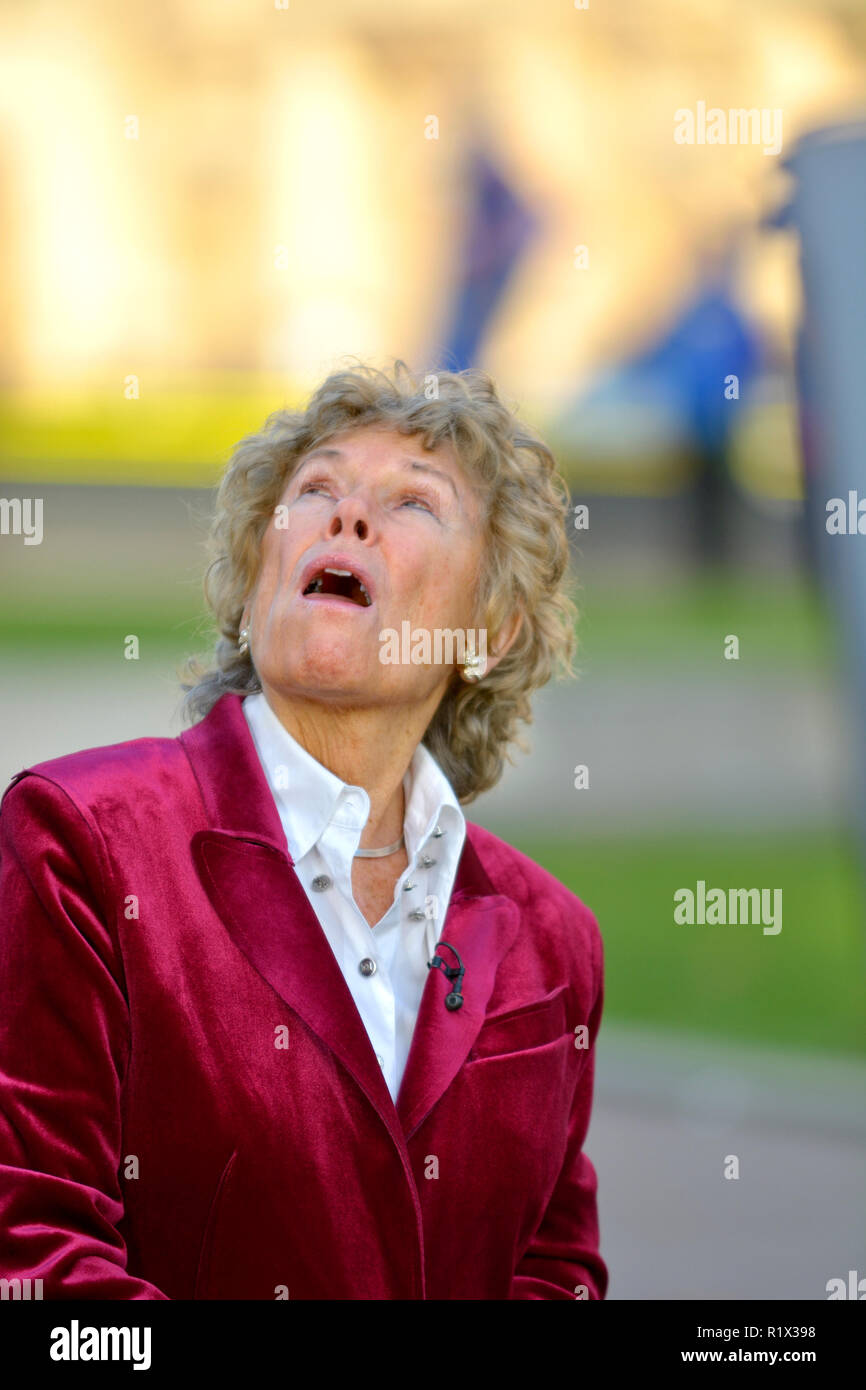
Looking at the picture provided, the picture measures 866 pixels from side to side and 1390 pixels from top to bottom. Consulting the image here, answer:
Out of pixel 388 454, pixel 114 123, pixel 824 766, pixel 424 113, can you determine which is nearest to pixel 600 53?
pixel 424 113

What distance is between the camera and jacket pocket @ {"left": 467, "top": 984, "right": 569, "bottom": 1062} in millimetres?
1819

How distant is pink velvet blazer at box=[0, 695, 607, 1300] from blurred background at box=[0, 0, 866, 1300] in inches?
201

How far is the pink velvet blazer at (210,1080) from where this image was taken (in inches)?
59.4

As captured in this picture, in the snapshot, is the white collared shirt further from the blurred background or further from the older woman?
the blurred background

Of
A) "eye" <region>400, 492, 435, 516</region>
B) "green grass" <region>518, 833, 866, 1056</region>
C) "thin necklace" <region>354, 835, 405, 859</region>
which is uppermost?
"eye" <region>400, 492, 435, 516</region>

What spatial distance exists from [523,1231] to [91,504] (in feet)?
41.2

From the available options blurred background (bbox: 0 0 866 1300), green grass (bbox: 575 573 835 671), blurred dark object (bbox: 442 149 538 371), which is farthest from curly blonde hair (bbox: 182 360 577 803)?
blurred dark object (bbox: 442 149 538 371)

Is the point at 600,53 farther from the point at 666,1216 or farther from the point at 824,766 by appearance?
the point at 666,1216

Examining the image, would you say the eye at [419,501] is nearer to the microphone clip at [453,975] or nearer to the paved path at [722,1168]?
the microphone clip at [453,975]

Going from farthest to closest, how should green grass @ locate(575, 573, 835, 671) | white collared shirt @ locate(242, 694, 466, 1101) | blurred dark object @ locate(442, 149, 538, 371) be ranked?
blurred dark object @ locate(442, 149, 538, 371), green grass @ locate(575, 573, 835, 671), white collared shirt @ locate(242, 694, 466, 1101)

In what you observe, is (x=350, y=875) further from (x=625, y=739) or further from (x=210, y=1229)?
(x=625, y=739)

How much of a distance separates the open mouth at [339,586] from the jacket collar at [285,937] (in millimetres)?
173

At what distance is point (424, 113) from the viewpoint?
1548cm

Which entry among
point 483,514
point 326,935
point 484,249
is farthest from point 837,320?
point 484,249
